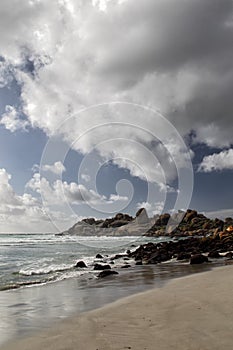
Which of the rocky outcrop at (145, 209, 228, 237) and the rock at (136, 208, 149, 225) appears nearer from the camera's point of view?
the rocky outcrop at (145, 209, 228, 237)

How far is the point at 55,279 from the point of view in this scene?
15359 mm

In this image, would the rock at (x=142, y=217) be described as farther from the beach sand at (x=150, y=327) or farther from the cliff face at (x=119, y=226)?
the beach sand at (x=150, y=327)

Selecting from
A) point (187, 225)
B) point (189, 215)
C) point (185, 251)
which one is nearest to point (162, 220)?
point (189, 215)

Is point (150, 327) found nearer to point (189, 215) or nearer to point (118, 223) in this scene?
point (189, 215)

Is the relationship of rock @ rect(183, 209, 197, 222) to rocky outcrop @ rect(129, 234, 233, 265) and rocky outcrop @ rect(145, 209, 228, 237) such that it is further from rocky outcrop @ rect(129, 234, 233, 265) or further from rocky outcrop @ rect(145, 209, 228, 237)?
rocky outcrop @ rect(129, 234, 233, 265)

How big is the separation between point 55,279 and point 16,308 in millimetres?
6551

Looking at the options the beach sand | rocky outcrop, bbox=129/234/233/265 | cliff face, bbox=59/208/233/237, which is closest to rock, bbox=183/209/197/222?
cliff face, bbox=59/208/233/237

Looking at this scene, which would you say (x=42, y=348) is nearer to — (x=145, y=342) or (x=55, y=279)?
(x=145, y=342)

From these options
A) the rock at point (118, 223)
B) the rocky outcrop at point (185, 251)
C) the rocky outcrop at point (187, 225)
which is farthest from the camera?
the rock at point (118, 223)

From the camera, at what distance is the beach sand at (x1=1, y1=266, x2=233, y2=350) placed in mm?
5320

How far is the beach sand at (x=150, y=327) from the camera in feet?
17.5

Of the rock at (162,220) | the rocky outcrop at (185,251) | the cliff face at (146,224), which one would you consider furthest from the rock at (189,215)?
the rocky outcrop at (185,251)

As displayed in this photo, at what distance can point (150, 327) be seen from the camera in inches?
246

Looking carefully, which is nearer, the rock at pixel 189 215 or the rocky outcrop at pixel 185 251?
the rocky outcrop at pixel 185 251
